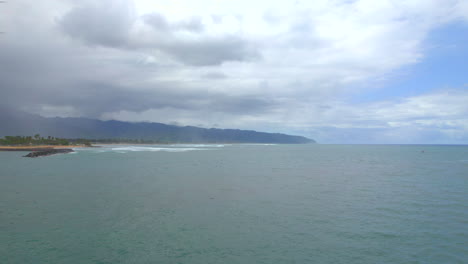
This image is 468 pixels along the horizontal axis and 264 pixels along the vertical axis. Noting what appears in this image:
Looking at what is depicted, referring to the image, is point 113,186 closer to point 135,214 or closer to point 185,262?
point 135,214

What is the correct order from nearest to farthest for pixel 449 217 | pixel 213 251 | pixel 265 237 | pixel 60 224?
pixel 213 251
pixel 265 237
pixel 60 224
pixel 449 217

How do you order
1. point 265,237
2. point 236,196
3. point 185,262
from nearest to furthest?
1. point 185,262
2. point 265,237
3. point 236,196

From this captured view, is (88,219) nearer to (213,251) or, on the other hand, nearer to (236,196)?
(213,251)

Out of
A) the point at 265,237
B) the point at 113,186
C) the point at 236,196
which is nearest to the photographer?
the point at 265,237

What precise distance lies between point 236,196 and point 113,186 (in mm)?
13296

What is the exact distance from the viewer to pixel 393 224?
17.1m

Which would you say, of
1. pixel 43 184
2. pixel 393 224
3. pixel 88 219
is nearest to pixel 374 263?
pixel 393 224

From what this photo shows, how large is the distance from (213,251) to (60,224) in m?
9.41

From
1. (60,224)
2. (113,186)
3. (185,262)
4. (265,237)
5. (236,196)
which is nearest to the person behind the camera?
(185,262)

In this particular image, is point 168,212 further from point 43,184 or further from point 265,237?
point 43,184

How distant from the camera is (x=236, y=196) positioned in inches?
984

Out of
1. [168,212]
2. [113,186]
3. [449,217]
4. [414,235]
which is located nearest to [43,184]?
[113,186]

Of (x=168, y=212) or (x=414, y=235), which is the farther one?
(x=168, y=212)

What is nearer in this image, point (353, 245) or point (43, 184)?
point (353, 245)
